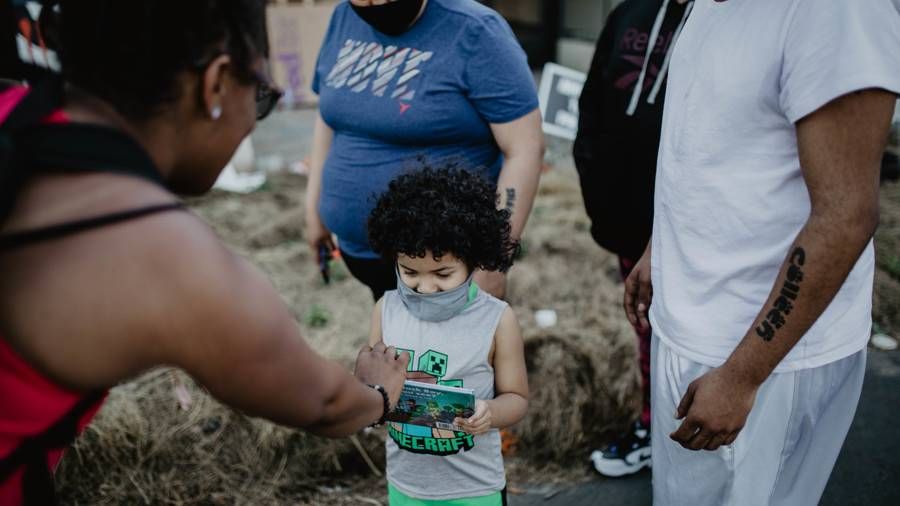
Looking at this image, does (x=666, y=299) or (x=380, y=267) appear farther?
(x=380, y=267)

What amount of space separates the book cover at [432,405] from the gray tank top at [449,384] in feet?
0.60

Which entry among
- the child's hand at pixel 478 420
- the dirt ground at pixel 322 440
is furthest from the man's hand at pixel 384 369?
the dirt ground at pixel 322 440

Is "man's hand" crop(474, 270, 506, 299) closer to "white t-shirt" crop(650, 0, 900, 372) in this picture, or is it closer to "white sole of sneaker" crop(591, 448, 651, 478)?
"white t-shirt" crop(650, 0, 900, 372)

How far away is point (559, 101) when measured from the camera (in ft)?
12.8

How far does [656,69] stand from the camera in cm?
237

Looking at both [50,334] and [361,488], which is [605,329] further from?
[50,334]

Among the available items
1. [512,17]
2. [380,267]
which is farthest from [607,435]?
[512,17]

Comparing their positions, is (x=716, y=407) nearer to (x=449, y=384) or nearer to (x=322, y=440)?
(x=449, y=384)

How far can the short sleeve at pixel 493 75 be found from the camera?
7.14 ft

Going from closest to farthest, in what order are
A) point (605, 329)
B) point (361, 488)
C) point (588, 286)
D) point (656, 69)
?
1. point (656, 69)
2. point (361, 488)
3. point (605, 329)
4. point (588, 286)

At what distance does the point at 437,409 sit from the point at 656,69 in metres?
1.41

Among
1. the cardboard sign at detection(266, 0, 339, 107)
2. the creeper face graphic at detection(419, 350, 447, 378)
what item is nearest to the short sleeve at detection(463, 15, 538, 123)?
the creeper face graphic at detection(419, 350, 447, 378)

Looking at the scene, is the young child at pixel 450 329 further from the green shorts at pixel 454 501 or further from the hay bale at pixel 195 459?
the hay bale at pixel 195 459

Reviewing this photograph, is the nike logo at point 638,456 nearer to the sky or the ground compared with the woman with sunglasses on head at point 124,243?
nearer to the ground
